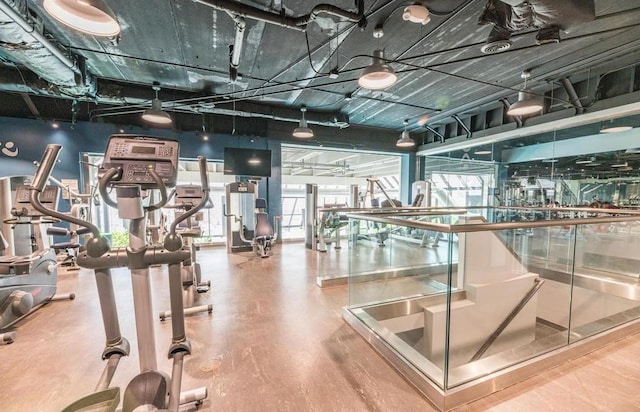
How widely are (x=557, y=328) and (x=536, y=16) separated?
3338 mm

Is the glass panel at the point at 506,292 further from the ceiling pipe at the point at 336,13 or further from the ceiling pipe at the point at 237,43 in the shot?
the ceiling pipe at the point at 237,43

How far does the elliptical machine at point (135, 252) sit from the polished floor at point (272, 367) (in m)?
0.46

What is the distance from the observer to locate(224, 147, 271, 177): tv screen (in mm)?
6805

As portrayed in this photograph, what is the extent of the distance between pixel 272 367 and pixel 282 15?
3.43m

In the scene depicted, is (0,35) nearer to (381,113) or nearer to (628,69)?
(381,113)

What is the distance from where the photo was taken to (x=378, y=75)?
3.04 m

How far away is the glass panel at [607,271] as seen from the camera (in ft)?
10.1

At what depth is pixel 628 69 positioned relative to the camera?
15.0 ft

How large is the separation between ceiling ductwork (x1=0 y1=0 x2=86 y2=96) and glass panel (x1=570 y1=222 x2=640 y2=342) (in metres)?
6.20

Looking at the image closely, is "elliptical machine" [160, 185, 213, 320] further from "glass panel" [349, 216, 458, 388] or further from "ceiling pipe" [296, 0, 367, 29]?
"ceiling pipe" [296, 0, 367, 29]

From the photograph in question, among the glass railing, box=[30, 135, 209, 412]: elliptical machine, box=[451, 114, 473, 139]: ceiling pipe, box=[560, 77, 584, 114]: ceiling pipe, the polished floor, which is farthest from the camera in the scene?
box=[451, 114, 473, 139]: ceiling pipe

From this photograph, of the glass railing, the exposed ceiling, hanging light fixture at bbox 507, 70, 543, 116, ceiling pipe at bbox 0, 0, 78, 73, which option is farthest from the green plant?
hanging light fixture at bbox 507, 70, 543, 116

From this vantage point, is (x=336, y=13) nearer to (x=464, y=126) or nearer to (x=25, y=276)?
(x=25, y=276)

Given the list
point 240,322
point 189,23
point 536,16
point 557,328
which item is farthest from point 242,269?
point 536,16
